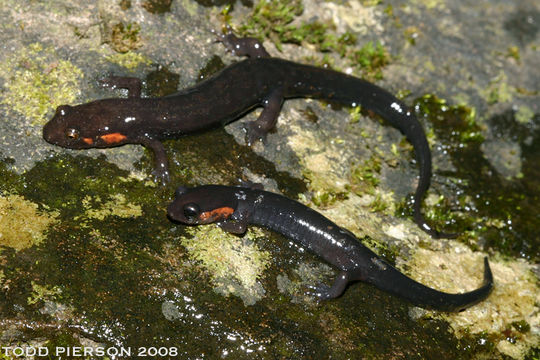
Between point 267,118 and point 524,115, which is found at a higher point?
point 524,115

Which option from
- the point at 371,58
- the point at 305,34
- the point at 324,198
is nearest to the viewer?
the point at 324,198

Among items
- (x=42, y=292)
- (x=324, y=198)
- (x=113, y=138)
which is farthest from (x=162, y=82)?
(x=42, y=292)

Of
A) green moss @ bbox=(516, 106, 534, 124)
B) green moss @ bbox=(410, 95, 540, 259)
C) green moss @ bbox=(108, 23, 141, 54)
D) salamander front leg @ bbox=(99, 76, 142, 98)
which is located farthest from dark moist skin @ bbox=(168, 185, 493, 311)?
green moss @ bbox=(516, 106, 534, 124)

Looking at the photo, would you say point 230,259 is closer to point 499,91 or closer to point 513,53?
point 499,91

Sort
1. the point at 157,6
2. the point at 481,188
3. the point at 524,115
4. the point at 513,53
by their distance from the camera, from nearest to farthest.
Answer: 1. the point at 157,6
2. the point at 481,188
3. the point at 524,115
4. the point at 513,53

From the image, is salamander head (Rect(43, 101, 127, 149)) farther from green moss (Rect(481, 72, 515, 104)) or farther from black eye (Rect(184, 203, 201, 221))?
green moss (Rect(481, 72, 515, 104))

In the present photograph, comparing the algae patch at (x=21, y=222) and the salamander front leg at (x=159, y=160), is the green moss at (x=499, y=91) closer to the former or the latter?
the salamander front leg at (x=159, y=160)
